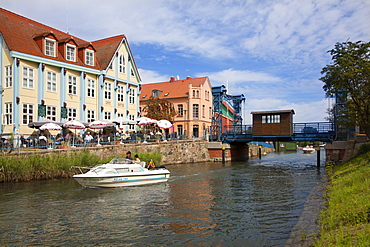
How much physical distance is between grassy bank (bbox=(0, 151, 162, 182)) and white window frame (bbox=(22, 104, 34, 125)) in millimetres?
6450

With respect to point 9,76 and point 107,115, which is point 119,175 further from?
point 107,115

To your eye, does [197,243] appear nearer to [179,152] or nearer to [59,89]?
[59,89]

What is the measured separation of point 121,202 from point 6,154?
31.2 feet

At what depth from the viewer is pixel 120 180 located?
762 inches

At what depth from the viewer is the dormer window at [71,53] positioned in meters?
31.9

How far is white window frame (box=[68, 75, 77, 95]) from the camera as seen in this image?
31467 millimetres

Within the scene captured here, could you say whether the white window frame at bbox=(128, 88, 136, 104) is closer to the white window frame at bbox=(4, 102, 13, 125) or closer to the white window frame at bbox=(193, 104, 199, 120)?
the white window frame at bbox=(4, 102, 13, 125)

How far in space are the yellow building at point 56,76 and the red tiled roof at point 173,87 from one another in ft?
57.6

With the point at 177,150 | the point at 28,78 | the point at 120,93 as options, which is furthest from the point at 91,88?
the point at 177,150

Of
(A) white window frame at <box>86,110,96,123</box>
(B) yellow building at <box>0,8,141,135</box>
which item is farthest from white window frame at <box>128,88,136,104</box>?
(A) white window frame at <box>86,110,96,123</box>

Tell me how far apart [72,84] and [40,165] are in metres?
12.5

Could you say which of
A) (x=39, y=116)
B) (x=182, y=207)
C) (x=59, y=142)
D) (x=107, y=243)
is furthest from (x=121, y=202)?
(x=39, y=116)

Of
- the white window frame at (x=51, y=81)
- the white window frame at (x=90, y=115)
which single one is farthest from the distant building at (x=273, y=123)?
the white window frame at (x=51, y=81)

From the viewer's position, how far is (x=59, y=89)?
30.3 metres
